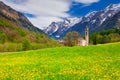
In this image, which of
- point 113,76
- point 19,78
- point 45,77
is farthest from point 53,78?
point 113,76

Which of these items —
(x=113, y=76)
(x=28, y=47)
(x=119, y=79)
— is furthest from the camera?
(x=28, y=47)

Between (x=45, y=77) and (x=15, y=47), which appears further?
(x=15, y=47)

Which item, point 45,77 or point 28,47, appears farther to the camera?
point 28,47

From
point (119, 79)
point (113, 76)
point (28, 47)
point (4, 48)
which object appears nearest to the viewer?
point (119, 79)

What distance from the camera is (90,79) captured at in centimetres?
2150

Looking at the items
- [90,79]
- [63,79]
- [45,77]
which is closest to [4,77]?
[45,77]

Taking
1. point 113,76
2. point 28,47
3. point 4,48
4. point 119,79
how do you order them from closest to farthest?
point 119,79 < point 113,76 < point 4,48 < point 28,47

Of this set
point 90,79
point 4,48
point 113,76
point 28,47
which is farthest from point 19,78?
point 28,47

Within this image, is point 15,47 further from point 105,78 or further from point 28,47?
point 105,78

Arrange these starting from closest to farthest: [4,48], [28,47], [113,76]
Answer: [113,76]
[4,48]
[28,47]

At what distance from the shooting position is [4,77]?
75.7 ft

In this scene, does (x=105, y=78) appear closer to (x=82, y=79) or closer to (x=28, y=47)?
(x=82, y=79)

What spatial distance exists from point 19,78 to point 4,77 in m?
1.28

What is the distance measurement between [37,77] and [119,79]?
6047 millimetres
